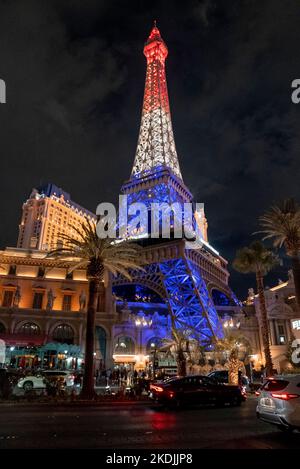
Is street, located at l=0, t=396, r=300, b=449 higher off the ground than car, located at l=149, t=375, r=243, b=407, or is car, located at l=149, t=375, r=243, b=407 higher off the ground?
car, located at l=149, t=375, r=243, b=407

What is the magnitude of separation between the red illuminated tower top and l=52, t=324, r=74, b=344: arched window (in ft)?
165

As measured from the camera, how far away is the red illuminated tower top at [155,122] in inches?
3548

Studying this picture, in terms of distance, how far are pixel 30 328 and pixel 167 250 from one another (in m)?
28.5

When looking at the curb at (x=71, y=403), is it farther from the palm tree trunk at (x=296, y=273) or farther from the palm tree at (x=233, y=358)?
the palm tree trunk at (x=296, y=273)

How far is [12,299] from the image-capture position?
42094mm

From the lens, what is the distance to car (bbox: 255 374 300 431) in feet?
29.0

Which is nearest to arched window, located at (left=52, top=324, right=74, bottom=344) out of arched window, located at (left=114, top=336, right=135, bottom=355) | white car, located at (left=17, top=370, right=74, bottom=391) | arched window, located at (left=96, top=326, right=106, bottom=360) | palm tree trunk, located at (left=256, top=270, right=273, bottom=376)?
arched window, located at (left=96, top=326, right=106, bottom=360)

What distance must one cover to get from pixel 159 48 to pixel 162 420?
118 meters

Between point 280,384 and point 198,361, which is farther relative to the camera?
point 198,361

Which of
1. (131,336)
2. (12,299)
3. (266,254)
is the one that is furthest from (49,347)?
(266,254)

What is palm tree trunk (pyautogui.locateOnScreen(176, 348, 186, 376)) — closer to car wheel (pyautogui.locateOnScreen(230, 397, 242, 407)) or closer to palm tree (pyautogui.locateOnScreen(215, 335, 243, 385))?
palm tree (pyautogui.locateOnScreen(215, 335, 243, 385))

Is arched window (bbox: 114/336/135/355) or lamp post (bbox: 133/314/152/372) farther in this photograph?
lamp post (bbox: 133/314/152/372)

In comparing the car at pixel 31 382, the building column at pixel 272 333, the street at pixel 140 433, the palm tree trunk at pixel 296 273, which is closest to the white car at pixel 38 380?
the car at pixel 31 382
